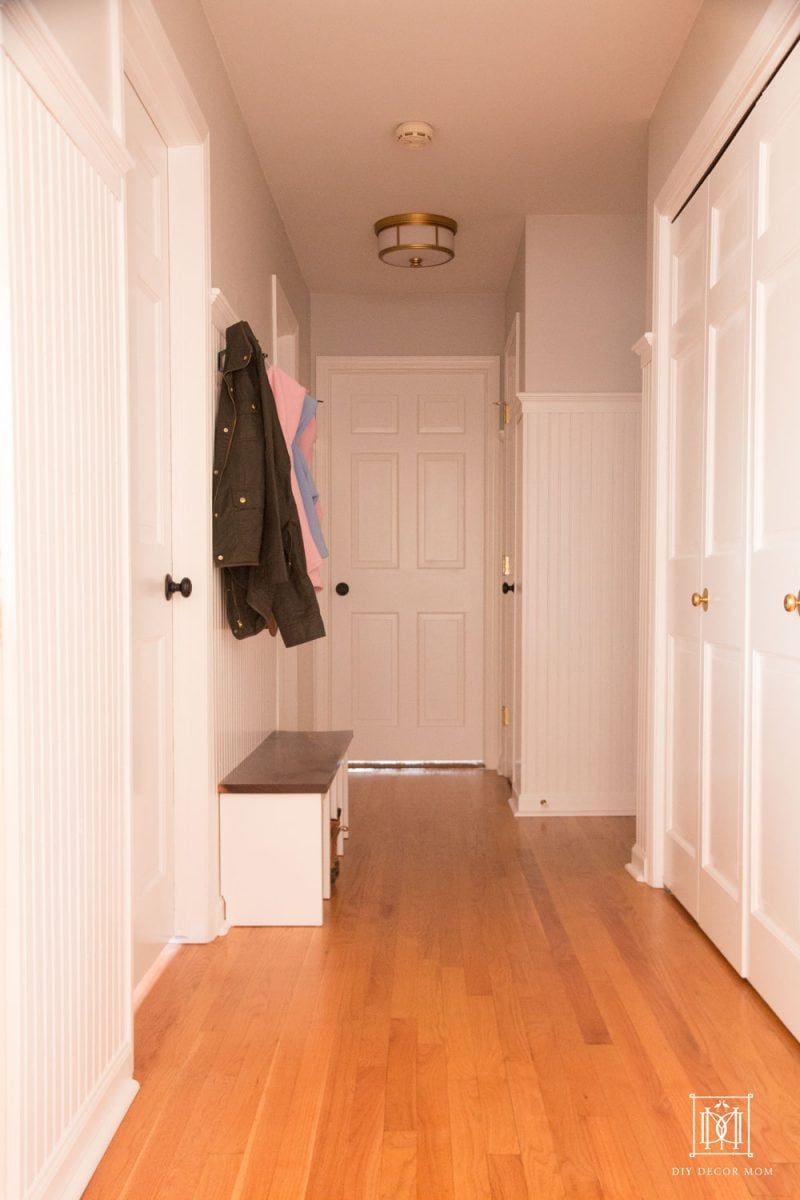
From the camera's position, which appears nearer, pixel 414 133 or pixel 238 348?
pixel 238 348

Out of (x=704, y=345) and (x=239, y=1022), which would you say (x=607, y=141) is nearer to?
(x=704, y=345)

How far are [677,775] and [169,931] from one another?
4.88 feet

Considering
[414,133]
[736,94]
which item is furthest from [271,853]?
[414,133]

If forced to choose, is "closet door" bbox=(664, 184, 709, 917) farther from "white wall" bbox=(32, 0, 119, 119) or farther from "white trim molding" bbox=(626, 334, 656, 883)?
"white wall" bbox=(32, 0, 119, 119)

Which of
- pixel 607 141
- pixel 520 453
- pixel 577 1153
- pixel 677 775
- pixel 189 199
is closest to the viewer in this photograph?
pixel 577 1153

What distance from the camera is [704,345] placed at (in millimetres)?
2668

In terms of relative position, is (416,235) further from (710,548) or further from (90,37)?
(90,37)

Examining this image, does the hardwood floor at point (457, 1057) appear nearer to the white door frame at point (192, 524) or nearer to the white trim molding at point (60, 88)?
the white door frame at point (192, 524)

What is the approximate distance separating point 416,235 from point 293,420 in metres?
1.31

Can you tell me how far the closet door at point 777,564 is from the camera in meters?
2.01

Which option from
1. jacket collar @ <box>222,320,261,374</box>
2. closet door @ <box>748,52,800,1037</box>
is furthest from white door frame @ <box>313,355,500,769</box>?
closet door @ <box>748,52,800,1037</box>

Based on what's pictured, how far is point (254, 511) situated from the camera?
2.67 meters

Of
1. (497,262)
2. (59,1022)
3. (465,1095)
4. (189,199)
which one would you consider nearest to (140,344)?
(189,199)

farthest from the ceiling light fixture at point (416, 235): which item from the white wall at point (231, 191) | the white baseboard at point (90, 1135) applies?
the white baseboard at point (90, 1135)
